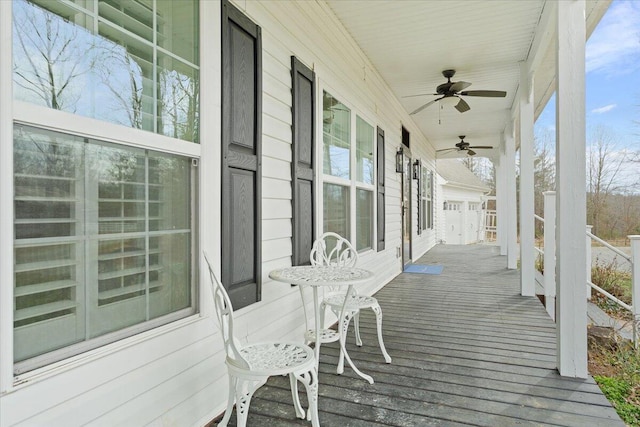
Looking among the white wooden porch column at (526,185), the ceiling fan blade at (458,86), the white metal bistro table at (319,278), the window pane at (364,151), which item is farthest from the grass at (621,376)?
the ceiling fan blade at (458,86)

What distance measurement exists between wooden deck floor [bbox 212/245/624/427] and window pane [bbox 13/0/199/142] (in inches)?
65.7

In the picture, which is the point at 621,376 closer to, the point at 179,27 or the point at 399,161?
the point at 179,27

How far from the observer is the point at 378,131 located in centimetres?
556

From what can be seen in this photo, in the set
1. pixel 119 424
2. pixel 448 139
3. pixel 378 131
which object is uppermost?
pixel 448 139

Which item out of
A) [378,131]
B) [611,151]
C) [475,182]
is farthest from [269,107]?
[475,182]

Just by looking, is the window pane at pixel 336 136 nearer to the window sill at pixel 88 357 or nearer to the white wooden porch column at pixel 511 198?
the window sill at pixel 88 357

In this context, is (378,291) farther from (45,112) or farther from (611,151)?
(611,151)

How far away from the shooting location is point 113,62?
152 cm

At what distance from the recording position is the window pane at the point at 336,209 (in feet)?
12.4

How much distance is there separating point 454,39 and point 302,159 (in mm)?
2658

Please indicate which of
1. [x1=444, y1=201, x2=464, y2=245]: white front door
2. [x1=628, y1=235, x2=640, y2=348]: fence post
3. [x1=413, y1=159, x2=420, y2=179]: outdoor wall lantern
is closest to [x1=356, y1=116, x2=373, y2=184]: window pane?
[x1=628, y1=235, x2=640, y2=348]: fence post

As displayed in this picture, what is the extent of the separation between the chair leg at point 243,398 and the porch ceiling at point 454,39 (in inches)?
134

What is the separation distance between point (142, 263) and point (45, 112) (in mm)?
713

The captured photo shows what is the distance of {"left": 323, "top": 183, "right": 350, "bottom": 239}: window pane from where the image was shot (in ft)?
12.4
